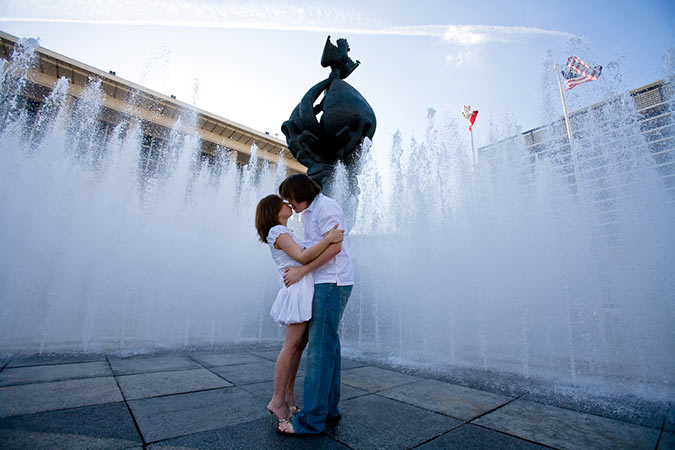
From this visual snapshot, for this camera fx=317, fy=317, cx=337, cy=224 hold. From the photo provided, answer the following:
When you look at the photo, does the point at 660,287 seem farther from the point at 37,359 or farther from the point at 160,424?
the point at 37,359

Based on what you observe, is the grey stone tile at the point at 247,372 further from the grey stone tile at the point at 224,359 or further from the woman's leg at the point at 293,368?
the woman's leg at the point at 293,368

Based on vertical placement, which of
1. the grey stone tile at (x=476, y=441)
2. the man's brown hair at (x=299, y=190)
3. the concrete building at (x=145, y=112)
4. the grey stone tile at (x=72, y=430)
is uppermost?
the concrete building at (x=145, y=112)

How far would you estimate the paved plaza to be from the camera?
171 centimetres

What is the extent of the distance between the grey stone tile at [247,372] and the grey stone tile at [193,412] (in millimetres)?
394

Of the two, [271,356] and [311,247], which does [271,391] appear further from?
[271,356]

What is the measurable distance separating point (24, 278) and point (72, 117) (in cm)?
2545

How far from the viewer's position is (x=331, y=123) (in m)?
5.49

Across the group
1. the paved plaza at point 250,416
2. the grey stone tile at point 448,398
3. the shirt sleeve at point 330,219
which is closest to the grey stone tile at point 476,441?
the paved plaza at point 250,416

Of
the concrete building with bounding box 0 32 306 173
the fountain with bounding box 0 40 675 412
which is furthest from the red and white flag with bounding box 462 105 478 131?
the concrete building with bounding box 0 32 306 173

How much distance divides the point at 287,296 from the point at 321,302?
0.23 metres

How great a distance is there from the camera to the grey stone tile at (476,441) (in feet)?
5.53

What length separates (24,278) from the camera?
18.1 feet

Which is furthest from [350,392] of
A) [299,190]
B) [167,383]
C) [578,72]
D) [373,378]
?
[578,72]

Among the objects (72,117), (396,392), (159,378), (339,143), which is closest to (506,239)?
(339,143)
